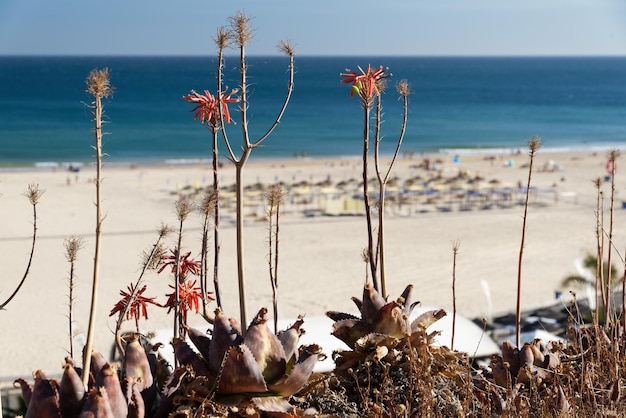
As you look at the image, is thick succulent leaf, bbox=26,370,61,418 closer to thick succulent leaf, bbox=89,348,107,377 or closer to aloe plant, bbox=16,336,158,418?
aloe plant, bbox=16,336,158,418

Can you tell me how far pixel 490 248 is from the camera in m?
21.0

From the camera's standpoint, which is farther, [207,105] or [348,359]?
[207,105]

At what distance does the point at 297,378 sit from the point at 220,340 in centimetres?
22

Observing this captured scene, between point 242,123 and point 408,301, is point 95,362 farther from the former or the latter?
point 408,301

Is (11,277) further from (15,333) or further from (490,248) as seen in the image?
(490,248)

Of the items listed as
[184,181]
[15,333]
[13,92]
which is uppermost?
[13,92]

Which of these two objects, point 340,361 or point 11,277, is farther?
point 11,277

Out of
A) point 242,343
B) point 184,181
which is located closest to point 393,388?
point 242,343

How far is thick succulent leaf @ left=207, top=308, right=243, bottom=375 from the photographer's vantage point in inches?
76.1

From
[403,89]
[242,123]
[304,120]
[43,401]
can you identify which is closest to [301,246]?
[403,89]

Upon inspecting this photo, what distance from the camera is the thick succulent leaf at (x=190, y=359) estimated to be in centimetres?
196

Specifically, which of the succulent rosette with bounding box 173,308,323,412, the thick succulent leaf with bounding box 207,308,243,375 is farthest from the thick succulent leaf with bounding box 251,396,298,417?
the thick succulent leaf with bounding box 207,308,243,375

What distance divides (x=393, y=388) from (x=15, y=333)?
13.2 metres

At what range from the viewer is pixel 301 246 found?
2119cm
